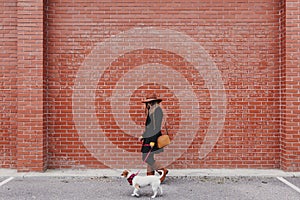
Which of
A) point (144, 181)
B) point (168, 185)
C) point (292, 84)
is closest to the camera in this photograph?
point (144, 181)

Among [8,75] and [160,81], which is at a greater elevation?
[8,75]

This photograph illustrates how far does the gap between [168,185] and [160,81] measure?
2.39 m

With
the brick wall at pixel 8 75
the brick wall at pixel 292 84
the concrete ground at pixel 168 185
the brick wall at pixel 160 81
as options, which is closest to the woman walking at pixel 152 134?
the concrete ground at pixel 168 185

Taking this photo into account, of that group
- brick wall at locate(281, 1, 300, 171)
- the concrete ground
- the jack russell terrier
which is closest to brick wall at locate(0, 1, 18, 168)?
the concrete ground

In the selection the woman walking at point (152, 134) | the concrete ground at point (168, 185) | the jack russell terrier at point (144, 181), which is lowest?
the concrete ground at point (168, 185)

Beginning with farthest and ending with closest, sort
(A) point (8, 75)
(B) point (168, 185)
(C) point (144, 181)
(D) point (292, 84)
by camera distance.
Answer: (A) point (8, 75), (D) point (292, 84), (B) point (168, 185), (C) point (144, 181)

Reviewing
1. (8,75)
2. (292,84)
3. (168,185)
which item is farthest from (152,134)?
(8,75)

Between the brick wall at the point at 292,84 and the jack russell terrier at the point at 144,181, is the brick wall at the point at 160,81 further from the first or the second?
the jack russell terrier at the point at 144,181

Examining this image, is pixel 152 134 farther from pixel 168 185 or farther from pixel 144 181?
pixel 144 181

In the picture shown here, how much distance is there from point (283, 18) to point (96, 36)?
4126mm

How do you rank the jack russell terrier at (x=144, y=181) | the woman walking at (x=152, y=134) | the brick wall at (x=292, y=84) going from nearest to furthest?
the jack russell terrier at (x=144, y=181)
the woman walking at (x=152, y=134)
the brick wall at (x=292, y=84)

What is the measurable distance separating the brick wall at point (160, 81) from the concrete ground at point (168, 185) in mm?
481

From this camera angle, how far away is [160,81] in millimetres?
8219

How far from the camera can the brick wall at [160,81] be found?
8.22 m
